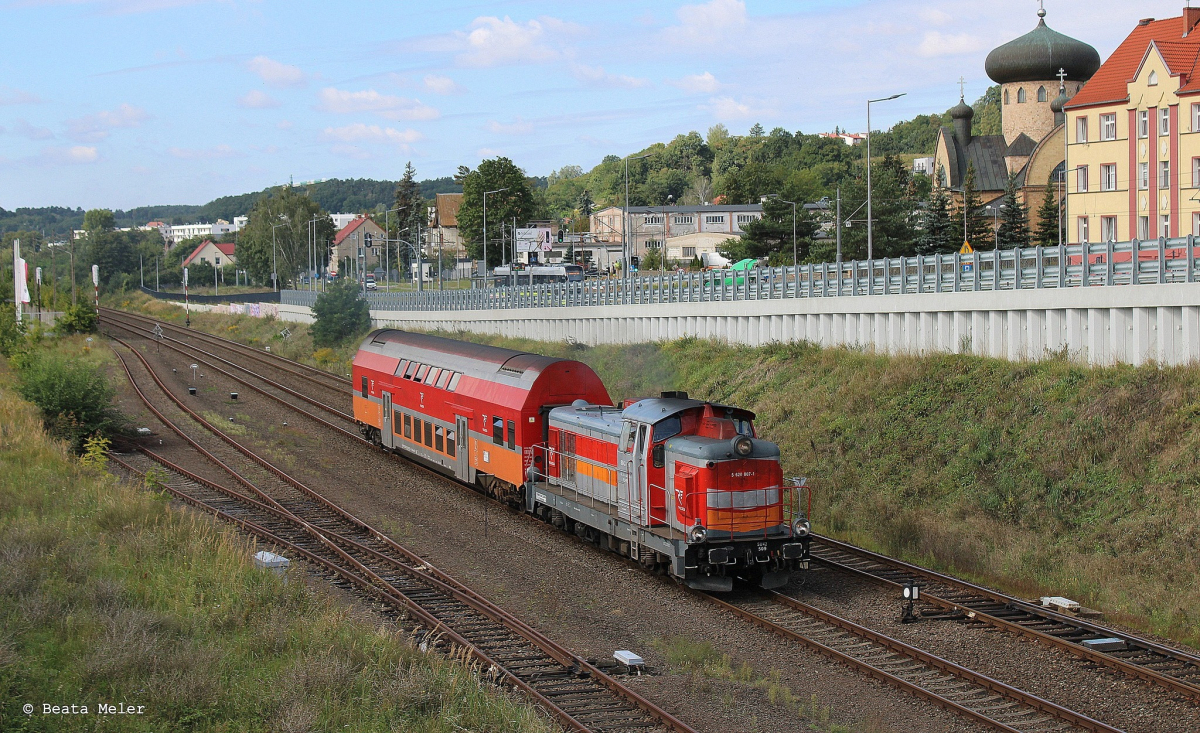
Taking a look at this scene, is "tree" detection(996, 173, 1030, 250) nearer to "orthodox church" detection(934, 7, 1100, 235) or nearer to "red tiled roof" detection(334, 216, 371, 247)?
"orthodox church" detection(934, 7, 1100, 235)

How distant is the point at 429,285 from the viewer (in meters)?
110

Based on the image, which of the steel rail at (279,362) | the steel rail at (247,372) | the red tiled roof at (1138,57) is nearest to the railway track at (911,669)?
the steel rail at (247,372)

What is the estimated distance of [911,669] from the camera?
585 inches

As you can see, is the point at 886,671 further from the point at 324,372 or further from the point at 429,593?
the point at 324,372

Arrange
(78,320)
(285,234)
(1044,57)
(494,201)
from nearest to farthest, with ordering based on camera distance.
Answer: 1. (78,320)
2. (1044,57)
3. (494,201)
4. (285,234)

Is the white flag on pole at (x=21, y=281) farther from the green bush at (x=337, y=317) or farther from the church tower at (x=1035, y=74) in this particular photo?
the church tower at (x=1035, y=74)

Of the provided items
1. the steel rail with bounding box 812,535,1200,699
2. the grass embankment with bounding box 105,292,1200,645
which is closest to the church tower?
the grass embankment with bounding box 105,292,1200,645

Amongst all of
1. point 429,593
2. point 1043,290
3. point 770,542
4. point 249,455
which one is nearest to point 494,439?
point 429,593

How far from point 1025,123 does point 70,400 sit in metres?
78.2

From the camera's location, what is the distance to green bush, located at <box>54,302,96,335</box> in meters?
74.6

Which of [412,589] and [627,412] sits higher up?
[627,412]

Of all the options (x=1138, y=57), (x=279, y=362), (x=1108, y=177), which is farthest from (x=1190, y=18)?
(x=279, y=362)

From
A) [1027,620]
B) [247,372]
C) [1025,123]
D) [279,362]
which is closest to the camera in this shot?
[1027,620]

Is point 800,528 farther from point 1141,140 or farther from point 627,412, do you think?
point 1141,140
